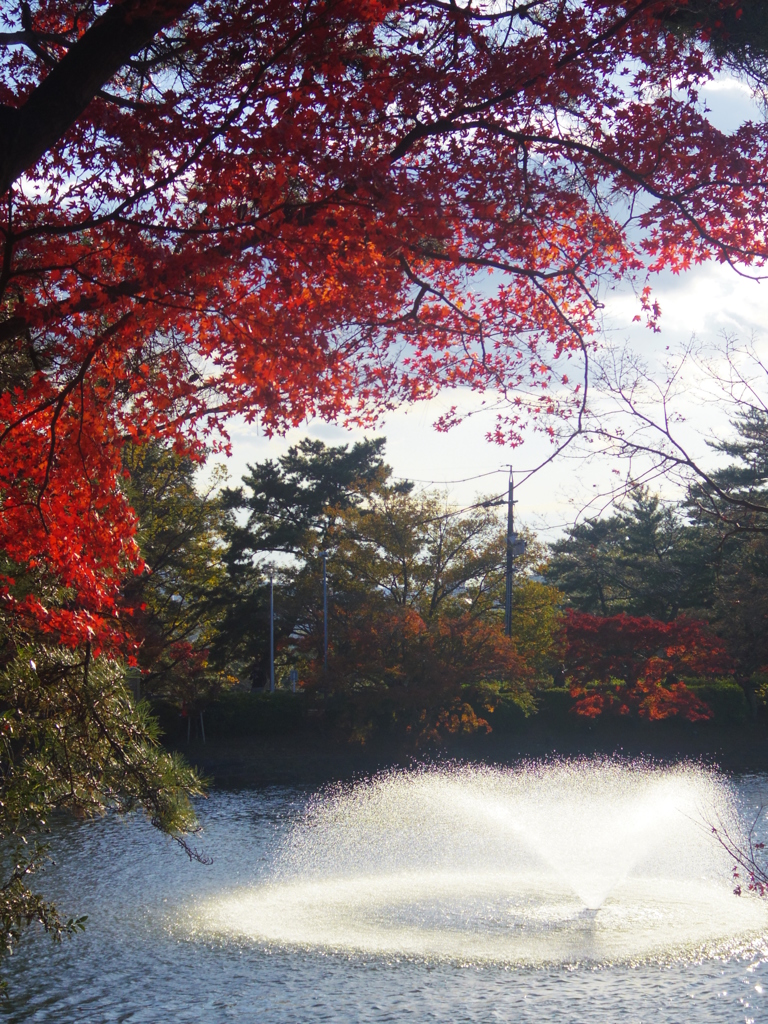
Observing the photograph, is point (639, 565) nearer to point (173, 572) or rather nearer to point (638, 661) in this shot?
point (638, 661)

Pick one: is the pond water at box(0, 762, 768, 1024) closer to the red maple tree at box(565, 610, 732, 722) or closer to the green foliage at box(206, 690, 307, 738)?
the red maple tree at box(565, 610, 732, 722)

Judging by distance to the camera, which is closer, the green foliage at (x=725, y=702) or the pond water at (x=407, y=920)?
the pond water at (x=407, y=920)

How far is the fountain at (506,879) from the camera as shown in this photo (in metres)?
9.17

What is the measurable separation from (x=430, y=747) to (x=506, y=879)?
11.6m

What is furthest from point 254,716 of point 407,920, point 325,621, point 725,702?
point 407,920

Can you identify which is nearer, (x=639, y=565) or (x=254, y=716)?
(x=254, y=716)

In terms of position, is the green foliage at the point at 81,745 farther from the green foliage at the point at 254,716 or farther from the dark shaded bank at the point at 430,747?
the green foliage at the point at 254,716

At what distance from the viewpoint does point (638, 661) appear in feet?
80.8

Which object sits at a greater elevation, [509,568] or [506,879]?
[509,568]

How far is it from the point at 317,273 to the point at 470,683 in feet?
65.6

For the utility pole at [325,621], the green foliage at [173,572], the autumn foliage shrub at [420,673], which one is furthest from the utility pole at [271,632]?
the autumn foliage shrub at [420,673]

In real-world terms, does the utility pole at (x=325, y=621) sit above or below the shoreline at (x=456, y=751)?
above

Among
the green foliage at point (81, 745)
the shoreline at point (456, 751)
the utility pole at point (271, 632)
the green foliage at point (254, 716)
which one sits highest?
the utility pole at point (271, 632)

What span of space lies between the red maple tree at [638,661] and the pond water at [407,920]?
278 inches
